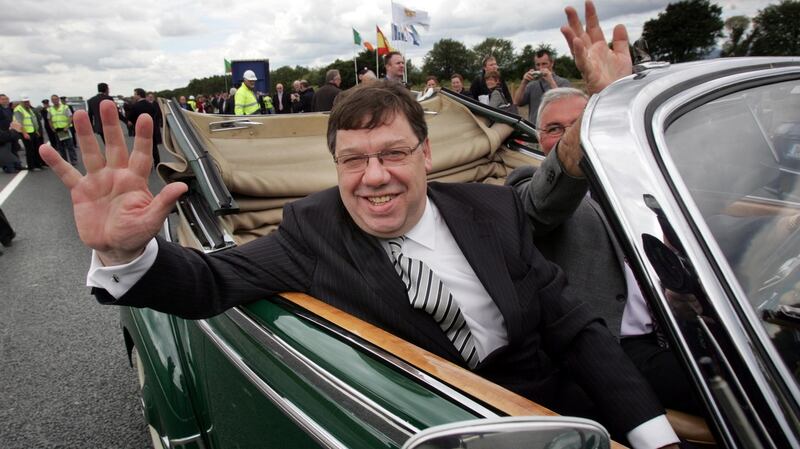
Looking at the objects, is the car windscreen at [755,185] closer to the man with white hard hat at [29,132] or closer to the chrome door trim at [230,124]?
the chrome door trim at [230,124]

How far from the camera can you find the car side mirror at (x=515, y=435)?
721 mm

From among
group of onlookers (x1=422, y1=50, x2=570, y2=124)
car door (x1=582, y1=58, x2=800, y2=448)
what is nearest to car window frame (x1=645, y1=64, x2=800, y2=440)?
car door (x1=582, y1=58, x2=800, y2=448)

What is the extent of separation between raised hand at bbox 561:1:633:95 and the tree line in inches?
4.0

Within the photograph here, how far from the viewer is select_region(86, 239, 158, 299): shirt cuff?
1.28 meters

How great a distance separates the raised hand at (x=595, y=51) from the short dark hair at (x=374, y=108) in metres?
0.59

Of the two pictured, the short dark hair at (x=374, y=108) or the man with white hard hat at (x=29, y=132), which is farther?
the man with white hard hat at (x=29, y=132)

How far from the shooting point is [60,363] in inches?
132

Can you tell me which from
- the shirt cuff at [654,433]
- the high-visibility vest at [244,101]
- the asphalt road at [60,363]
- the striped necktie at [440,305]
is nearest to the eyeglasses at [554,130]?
the striped necktie at [440,305]

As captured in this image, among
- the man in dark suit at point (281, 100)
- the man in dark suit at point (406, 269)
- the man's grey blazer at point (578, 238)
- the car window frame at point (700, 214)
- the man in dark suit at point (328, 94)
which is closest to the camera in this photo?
the car window frame at point (700, 214)

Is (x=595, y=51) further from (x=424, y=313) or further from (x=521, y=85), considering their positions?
(x=521, y=85)

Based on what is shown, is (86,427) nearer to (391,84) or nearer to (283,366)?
(283,366)

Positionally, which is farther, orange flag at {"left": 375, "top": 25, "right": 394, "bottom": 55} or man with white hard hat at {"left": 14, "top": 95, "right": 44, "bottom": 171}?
orange flag at {"left": 375, "top": 25, "right": 394, "bottom": 55}

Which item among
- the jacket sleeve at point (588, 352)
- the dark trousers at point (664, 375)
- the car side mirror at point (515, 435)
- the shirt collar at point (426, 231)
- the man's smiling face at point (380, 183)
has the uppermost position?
the man's smiling face at point (380, 183)

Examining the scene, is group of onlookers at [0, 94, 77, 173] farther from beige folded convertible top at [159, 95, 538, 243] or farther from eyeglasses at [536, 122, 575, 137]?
eyeglasses at [536, 122, 575, 137]
